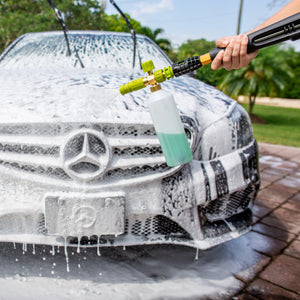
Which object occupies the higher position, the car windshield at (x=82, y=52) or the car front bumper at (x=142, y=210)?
the car windshield at (x=82, y=52)

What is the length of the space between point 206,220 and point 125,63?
5.43 ft

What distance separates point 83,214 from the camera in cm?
166

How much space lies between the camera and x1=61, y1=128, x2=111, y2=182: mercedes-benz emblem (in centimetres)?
163

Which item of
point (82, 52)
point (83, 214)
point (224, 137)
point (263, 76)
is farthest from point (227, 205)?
point (263, 76)

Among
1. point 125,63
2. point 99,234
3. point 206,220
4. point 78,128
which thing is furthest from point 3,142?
point 125,63

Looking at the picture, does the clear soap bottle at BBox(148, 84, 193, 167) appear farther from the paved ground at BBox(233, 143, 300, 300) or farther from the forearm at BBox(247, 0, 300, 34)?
the paved ground at BBox(233, 143, 300, 300)

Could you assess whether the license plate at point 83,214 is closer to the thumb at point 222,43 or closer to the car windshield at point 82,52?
the thumb at point 222,43

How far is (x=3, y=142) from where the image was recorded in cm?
169

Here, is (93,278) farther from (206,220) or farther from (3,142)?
(3,142)

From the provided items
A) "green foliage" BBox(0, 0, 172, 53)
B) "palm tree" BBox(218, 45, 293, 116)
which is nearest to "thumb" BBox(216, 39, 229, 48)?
"green foliage" BBox(0, 0, 172, 53)

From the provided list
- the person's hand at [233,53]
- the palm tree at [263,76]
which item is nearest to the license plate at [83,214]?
the person's hand at [233,53]

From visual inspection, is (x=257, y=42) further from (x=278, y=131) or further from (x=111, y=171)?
(x=278, y=131)

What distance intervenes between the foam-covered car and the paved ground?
0.36 meters

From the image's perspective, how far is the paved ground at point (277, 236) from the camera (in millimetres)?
1990
